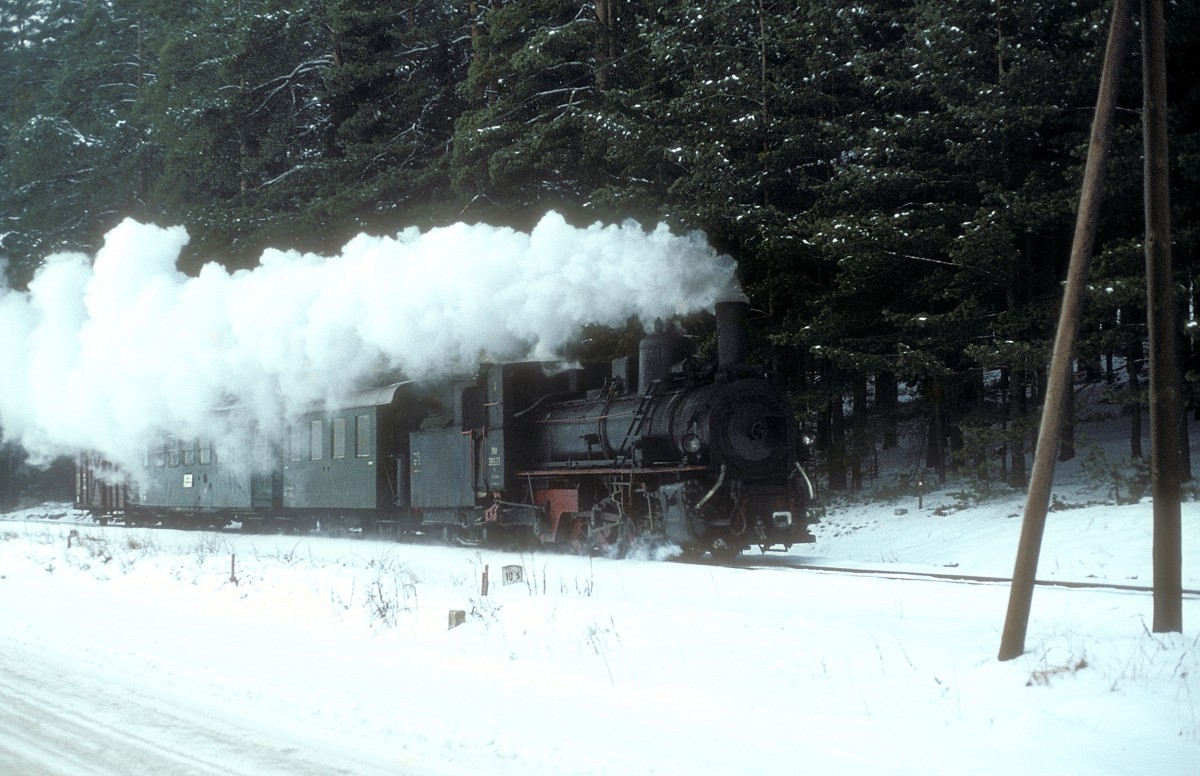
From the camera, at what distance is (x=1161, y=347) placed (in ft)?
26.0

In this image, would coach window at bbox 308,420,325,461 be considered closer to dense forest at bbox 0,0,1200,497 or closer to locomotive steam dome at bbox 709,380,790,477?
dense forest at bbox 0,0,1200,497

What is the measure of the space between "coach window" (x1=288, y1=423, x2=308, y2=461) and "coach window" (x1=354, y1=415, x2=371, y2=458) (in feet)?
8.03

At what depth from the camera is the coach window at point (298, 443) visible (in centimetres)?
2238

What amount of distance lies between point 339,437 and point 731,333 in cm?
942

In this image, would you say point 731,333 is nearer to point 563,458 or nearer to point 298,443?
point 563,458

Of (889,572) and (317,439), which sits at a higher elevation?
(317,439)

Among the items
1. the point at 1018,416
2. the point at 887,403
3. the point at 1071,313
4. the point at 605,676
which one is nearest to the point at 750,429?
the point at 605,676

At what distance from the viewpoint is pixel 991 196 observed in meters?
18.7

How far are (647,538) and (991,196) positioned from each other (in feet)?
29.8

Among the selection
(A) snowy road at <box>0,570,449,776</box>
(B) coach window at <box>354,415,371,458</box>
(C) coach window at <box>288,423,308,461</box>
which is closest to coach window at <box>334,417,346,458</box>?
(B) coach window at <box>354,415,371,458</box>

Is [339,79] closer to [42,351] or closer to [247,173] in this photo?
[247,173]

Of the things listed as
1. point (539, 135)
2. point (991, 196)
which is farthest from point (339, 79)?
point (991, 196)

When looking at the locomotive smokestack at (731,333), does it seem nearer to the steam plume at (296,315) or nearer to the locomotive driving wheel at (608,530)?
the steam plume at (296,315)

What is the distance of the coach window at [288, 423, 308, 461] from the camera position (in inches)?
881
